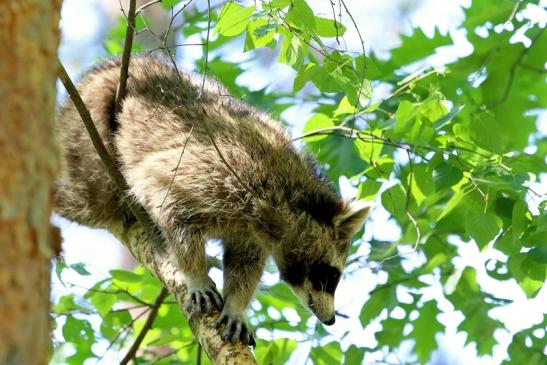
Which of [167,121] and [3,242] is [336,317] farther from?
[3,242]

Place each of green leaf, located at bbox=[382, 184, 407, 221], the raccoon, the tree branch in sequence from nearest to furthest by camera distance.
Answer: the tree branch, green leaf, located at bbox=[382, 184, 407, 221], the raccoon

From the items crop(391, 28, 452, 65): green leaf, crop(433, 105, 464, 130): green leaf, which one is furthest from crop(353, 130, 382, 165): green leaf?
crop(391, 28, 452, 65): green leaf

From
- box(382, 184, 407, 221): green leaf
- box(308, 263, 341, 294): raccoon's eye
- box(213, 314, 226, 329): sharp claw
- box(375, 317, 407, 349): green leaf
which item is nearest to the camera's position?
box(213, 314, 226, 329): sharp claw

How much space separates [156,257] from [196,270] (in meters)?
0.23

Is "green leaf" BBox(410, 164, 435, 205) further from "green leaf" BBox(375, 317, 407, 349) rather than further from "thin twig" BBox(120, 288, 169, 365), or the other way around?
"thin twig" BBox(120, 288, 169, 365)

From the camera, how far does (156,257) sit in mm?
4977

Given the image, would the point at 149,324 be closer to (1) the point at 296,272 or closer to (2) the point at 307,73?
(1) the point at 296,272

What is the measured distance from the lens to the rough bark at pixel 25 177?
6.72 ft

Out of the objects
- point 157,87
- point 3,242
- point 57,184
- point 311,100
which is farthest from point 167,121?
point 3,242

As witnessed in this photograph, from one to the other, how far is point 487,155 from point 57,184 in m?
2.72

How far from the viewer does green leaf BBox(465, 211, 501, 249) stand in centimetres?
456

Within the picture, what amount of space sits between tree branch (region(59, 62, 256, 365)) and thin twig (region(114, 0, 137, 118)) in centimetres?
34

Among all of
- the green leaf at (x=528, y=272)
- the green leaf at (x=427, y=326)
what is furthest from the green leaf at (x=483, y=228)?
the green leaf at (x=427, y=326)

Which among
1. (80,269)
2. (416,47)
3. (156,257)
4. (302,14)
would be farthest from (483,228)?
(416,47)
